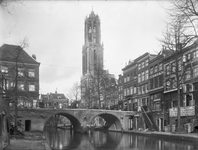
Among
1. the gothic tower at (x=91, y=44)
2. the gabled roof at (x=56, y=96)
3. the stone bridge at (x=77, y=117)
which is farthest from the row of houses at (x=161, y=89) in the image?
the gothic tower at (x=91, y=44)

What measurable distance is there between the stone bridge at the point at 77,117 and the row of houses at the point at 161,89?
260 centimetres

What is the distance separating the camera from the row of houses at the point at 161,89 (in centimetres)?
3405

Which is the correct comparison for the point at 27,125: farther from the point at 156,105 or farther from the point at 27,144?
the point at 27,144

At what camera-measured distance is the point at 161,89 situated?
43000 millimetres

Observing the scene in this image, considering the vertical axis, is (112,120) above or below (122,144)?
below

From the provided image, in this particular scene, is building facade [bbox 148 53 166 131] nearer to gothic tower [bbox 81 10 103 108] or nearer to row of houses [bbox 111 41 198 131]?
row of houses [bbox 111 41 198 131]

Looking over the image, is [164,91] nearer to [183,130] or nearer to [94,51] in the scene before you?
[183,130]

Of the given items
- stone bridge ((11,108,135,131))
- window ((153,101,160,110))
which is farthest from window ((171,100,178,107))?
stone bridge ((11,108,135,131))

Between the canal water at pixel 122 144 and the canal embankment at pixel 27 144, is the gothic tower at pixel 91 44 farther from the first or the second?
the canal embankment at pixel 27 144

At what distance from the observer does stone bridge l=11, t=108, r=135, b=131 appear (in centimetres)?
3991

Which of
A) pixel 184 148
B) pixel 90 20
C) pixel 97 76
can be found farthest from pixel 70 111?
pixel 90 20

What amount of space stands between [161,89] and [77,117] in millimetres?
14664

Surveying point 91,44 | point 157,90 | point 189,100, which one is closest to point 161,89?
point 157,90

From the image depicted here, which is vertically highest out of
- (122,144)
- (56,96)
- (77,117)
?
(56,96)
